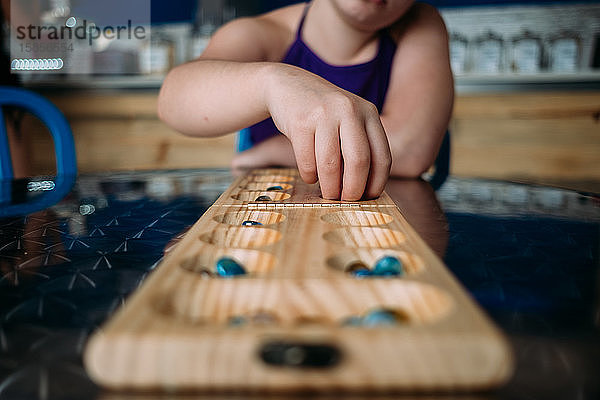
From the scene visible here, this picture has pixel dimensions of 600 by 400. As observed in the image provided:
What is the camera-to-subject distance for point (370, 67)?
3.69 feet

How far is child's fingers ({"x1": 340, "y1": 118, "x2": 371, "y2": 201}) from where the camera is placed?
1.79 ft

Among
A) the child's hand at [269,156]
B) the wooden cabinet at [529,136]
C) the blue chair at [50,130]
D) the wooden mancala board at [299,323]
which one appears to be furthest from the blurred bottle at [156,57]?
the wooden mancala board at [299,323]

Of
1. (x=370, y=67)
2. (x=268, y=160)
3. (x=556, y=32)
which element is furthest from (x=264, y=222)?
(x=556, y=32)

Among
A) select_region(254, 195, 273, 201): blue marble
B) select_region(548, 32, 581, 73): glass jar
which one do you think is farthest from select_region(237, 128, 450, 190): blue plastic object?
select_region(548, 32, 581, 73): glass jar

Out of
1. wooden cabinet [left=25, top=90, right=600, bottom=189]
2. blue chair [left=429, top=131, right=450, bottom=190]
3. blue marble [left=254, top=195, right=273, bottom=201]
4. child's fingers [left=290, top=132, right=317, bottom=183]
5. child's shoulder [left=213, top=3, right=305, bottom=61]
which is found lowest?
wooden cabinet [left=25, top=90, right=600, bottom=189]

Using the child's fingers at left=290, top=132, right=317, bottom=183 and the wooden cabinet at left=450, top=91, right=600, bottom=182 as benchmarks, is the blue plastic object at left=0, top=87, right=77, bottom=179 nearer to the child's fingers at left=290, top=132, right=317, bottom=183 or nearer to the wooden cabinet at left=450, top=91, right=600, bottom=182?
the child's fingers at left=290, top=132, right=317, bottom=183

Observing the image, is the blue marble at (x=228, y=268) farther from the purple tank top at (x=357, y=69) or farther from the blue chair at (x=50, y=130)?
the purple tank top at (x=357, y=69)

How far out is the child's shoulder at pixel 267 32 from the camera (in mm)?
1061

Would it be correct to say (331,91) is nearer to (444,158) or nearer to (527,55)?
(444,158)

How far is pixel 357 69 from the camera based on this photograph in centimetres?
113

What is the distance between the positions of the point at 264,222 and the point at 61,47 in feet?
8.72

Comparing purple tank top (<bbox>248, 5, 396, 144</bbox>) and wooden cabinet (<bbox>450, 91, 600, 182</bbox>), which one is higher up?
purple tank top (<bbox>248, 5, 396, 144</bbox>)

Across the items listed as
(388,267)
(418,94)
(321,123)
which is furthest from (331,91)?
(418,94)

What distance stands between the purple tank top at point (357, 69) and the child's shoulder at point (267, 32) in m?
0.03
